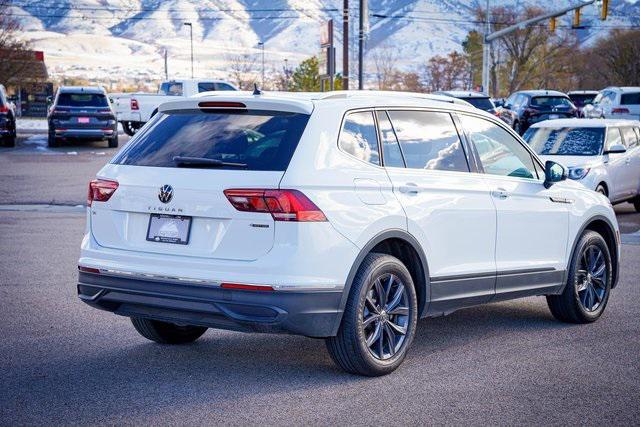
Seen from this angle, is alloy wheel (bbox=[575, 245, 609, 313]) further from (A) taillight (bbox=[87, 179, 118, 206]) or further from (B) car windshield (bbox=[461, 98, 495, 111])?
(B) car windshield (bbox=[461, 98, 495, 111])

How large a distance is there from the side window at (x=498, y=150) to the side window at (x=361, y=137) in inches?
40.8

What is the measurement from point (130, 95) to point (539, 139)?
2418 centimetres

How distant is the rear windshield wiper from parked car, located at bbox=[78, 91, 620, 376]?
0.6 inches

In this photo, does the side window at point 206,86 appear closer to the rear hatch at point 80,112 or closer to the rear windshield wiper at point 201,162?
the rear hatch at point 80,112

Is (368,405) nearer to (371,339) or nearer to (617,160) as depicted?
(371,339)

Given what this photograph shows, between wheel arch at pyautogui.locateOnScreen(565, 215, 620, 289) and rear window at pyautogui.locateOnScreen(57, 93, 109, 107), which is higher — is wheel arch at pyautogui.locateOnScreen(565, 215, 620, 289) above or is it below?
below

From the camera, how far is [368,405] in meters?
5.58

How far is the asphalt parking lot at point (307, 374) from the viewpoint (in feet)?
17.8

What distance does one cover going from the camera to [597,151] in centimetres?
1602

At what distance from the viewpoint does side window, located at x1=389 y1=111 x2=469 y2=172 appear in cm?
664

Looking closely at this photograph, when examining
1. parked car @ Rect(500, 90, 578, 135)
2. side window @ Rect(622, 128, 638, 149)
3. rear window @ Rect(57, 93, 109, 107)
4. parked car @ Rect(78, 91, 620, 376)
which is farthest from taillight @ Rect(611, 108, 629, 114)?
parked car @ Rect(78, 91, 620, 376)

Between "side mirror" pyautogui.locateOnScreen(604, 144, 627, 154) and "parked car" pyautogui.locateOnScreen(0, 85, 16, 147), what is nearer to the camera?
"side mirror" pyautogui.locateOnScreen(604, 144, 627, 154)

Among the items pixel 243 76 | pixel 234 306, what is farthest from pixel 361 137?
pixel 243 76

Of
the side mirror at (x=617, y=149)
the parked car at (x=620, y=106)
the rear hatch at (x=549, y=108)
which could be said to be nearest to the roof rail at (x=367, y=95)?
the side mirror at (x=617, y=149)
